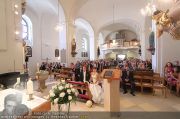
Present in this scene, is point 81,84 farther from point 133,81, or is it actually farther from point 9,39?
point 9,39

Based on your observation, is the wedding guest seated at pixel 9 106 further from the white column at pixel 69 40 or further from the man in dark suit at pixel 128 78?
the white column at pixel 69 40

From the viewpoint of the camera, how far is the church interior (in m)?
3.02

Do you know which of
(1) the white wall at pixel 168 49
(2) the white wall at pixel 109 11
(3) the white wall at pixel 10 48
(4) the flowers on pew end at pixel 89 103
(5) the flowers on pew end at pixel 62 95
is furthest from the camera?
(2) the white wall at pixel 109 11

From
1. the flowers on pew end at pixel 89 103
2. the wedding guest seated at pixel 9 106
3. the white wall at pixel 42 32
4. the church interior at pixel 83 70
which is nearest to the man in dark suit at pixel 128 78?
the church interior at pixel 83 70

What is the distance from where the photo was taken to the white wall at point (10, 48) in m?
6.72

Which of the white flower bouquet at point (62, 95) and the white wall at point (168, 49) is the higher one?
the white wall at point (168, 49)

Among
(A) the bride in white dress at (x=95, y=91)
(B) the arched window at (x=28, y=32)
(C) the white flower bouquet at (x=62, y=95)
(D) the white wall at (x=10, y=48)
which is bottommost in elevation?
(A) the bride in white dress at (x=95, y=91)

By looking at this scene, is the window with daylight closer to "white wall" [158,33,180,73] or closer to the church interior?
the church interior

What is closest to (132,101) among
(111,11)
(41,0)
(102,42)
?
(41,0)

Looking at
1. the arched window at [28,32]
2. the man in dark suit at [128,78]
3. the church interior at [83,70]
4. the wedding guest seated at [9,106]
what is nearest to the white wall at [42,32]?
the church interior at [83,70]

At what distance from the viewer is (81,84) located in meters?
6.24

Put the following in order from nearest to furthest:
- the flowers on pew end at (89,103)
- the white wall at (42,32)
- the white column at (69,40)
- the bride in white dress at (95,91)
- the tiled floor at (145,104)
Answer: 1. the tiled floor at (145,104)
2. the flowers on pew end at (89,103)
3. the bride in white dress at (95,91)
4. the white column at (69,40)
5. the white wall at (42,32)

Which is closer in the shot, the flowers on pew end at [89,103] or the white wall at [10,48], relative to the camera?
the flowers on pew end at [89,103]

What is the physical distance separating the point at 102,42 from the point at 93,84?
78.2 ft
